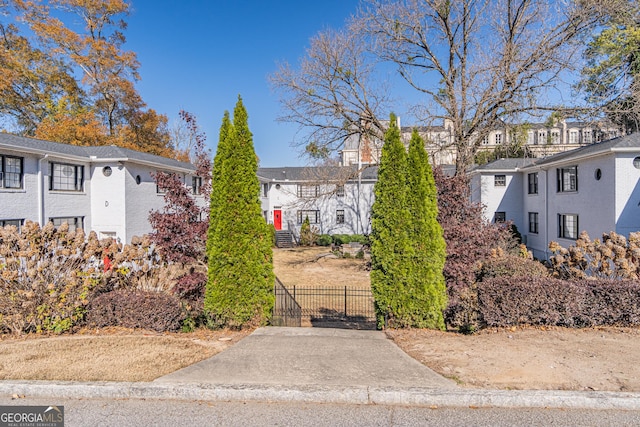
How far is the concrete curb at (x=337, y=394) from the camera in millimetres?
4133

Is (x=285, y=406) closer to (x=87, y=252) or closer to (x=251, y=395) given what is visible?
(x=251, y=395)

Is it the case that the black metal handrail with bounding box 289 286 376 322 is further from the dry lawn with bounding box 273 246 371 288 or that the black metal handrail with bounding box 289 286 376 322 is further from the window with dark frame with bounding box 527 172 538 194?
the window with dark frame with bounding box 527 172 538 194

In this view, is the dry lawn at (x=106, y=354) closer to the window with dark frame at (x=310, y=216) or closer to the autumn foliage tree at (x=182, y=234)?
the autumn foliage tree at (x=182, y=234)

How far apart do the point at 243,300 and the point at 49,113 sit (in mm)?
27224

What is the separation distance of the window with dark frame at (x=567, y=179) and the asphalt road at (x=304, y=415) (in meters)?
17.4

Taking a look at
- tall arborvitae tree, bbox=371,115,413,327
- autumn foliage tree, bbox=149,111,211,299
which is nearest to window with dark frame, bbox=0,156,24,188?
autumn foliage tree, bbox=149,111,211,299

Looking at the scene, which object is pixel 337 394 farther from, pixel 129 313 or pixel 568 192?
pixel 568 192

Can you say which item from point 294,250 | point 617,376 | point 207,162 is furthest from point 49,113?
point 617,376

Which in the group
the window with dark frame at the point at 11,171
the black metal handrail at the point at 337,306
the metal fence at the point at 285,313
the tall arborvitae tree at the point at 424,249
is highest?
the window with dark frame at the point at 11,171

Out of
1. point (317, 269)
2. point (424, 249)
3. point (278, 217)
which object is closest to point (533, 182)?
point (317, 269)

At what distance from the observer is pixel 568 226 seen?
1912cm

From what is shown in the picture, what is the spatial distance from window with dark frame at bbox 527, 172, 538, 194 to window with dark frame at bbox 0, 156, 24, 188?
2625cm

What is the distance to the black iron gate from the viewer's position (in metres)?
9.45

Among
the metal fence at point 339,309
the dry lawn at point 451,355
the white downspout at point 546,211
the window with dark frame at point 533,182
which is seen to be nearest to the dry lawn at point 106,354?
the dry lawn at point 451,355
